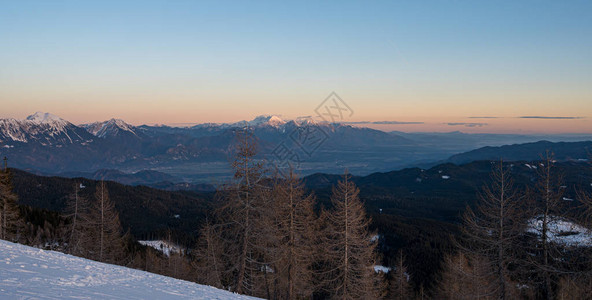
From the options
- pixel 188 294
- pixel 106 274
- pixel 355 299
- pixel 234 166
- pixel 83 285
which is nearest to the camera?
pixel 83 285

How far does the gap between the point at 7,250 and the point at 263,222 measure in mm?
13359

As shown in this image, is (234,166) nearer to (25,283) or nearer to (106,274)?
(106,274)

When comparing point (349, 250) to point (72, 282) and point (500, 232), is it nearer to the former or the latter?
point (500, 232)

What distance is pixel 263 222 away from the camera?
20859mm

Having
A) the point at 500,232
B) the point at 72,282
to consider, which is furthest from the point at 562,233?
the point at 72,282

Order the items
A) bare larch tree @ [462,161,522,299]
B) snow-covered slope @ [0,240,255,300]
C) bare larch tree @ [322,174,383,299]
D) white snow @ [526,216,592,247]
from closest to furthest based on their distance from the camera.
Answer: snow-covered slope @ [0,240,255,300] → white snow @ [526,216,592,247] → bare larch tree @ [462,161,522,299] → bare larch tree @ [322,174,383,299]

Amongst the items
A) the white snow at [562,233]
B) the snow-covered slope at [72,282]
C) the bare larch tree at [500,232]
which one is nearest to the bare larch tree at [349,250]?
the bare larch tree at [500,232]

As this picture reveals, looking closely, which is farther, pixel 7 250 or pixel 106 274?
pixel 7 250

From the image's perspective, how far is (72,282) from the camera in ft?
40.8

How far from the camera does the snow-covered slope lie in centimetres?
1070

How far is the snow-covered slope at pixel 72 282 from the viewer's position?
1070 centimetres

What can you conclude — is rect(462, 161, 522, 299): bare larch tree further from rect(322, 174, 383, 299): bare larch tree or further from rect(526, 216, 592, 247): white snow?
rect(322, 174, 383, 299): bare larch tree

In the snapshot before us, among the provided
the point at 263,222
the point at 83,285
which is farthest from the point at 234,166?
the point at 83,285

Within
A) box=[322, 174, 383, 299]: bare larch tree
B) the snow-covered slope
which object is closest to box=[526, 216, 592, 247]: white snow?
box=[322, 174, 383, 299]: bare larch tree
